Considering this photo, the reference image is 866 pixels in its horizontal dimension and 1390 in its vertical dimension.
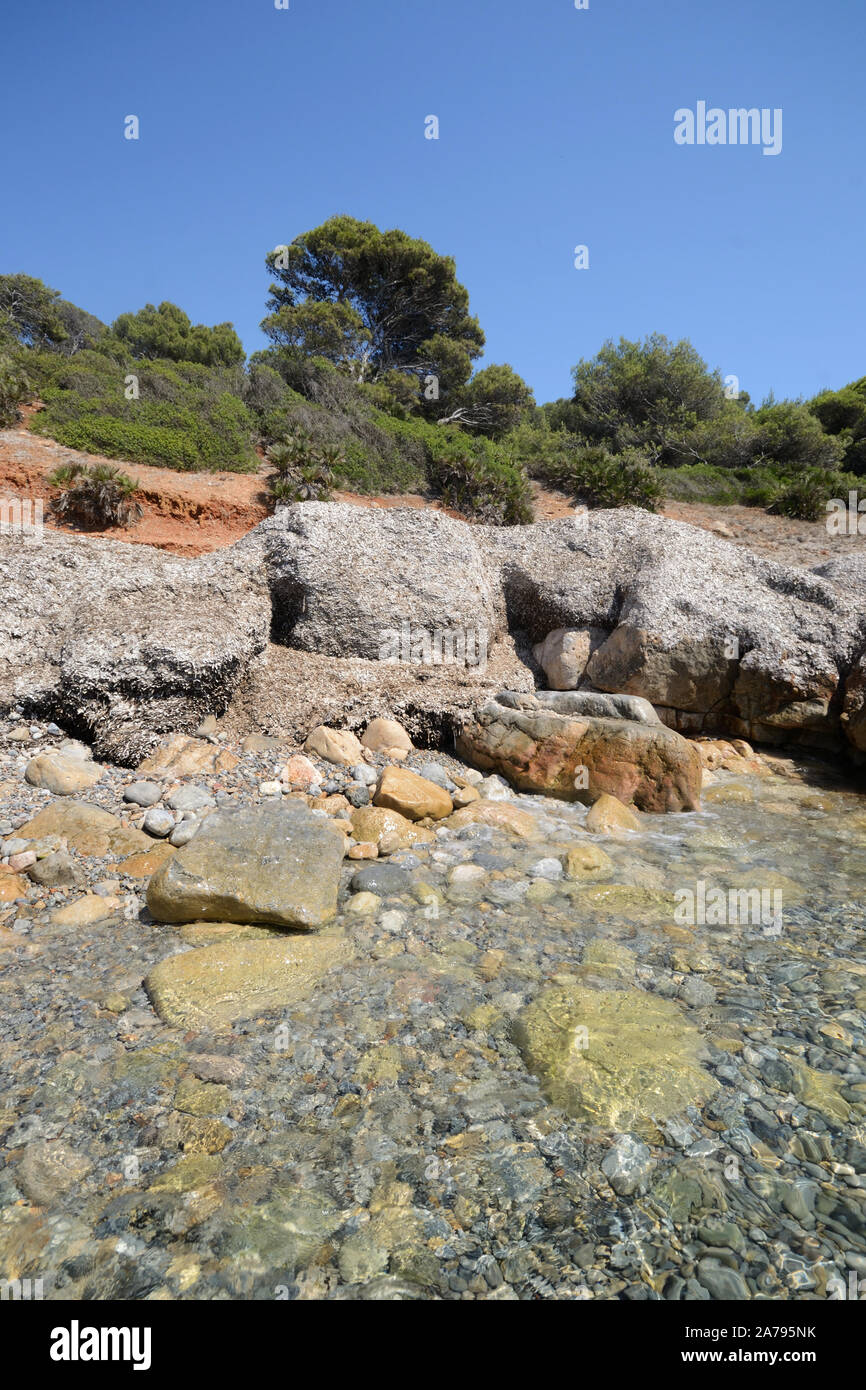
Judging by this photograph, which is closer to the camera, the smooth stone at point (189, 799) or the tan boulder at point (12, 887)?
the tan boulder at point (12, 887)

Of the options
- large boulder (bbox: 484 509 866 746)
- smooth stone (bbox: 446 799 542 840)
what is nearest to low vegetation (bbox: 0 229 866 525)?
large boulder (bbox: 484 509 866 746)

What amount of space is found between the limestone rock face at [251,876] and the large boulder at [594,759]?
2.74m

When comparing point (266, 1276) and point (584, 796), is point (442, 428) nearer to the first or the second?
point (584, 796)

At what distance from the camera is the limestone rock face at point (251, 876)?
4.19 metres

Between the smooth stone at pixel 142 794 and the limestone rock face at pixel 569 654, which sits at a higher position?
the limestone rock face at pixel 569 654

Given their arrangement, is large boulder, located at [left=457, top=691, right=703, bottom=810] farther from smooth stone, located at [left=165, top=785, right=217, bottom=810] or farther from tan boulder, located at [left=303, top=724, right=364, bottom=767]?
smooth stone, located at [left=165, top=785, right=217, bottom=810]

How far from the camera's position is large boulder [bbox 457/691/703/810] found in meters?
6.70

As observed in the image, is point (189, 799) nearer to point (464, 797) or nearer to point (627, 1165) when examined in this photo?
point (464, 797)

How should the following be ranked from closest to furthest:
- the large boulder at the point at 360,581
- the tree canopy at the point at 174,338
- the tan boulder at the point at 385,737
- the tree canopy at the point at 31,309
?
the tan boulder at the point at 385,737, the large boulder at the point at 360,581, the tree canopy at the point at 174,338, the tree canopy at the point at 31,309

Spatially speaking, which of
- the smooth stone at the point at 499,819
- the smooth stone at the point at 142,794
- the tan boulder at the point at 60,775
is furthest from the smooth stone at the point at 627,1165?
the tan boulder at the point at 60,775

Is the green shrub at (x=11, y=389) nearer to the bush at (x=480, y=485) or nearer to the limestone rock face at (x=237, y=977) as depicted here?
the bush at (x=480, y=485)

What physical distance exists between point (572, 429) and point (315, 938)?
28.3m

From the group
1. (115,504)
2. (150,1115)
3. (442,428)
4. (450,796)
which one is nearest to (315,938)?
(150,1115)

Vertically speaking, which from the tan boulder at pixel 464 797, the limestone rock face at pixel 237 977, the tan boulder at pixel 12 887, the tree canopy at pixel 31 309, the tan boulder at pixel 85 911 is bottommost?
the limestone rock face at pixel 237 977
